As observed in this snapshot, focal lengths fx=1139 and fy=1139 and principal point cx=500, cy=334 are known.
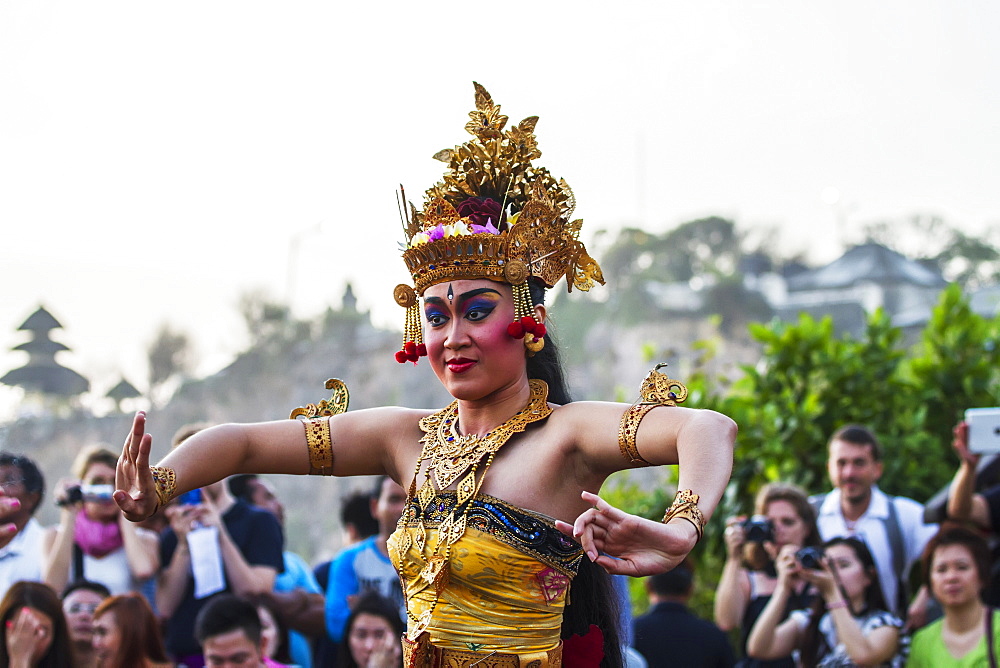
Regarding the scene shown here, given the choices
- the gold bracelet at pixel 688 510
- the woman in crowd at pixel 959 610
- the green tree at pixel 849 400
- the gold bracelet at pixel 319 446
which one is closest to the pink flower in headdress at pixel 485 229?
the gold bracelet at pixel 319 446

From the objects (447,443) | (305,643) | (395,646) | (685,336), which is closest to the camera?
(447,443)

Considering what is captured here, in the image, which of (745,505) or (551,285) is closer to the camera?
(551,285)

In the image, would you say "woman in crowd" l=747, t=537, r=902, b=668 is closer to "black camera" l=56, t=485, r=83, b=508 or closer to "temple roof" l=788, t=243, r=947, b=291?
"black camera" l=56, t=485, r=83, b=508

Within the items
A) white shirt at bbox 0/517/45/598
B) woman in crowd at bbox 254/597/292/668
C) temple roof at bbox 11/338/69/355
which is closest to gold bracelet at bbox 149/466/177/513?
woman in crowd at bbox 254/597/292/668

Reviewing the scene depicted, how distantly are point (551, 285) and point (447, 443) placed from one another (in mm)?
593

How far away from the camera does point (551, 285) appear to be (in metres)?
3.57

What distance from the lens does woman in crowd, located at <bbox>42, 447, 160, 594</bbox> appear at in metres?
5.76

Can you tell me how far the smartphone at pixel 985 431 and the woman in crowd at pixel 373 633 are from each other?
2.83 meters

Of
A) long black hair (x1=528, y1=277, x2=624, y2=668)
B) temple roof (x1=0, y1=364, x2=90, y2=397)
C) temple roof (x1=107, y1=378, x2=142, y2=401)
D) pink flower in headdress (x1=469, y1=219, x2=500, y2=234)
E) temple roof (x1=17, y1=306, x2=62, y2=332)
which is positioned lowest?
long black hair (x1=528, y1=277, x2=624, y2=668)

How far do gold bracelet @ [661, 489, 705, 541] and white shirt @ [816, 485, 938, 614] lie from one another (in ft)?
11.9

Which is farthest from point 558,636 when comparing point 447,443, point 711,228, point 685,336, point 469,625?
point 711,228

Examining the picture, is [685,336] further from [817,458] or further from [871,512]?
[871,512]

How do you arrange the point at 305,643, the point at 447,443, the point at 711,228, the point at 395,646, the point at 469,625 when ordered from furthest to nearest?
the point at 711,228 → the point at 305,643 → the point at 395,646 → the point at 447,443 → the point at 469,625

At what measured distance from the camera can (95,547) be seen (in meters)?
5.80
